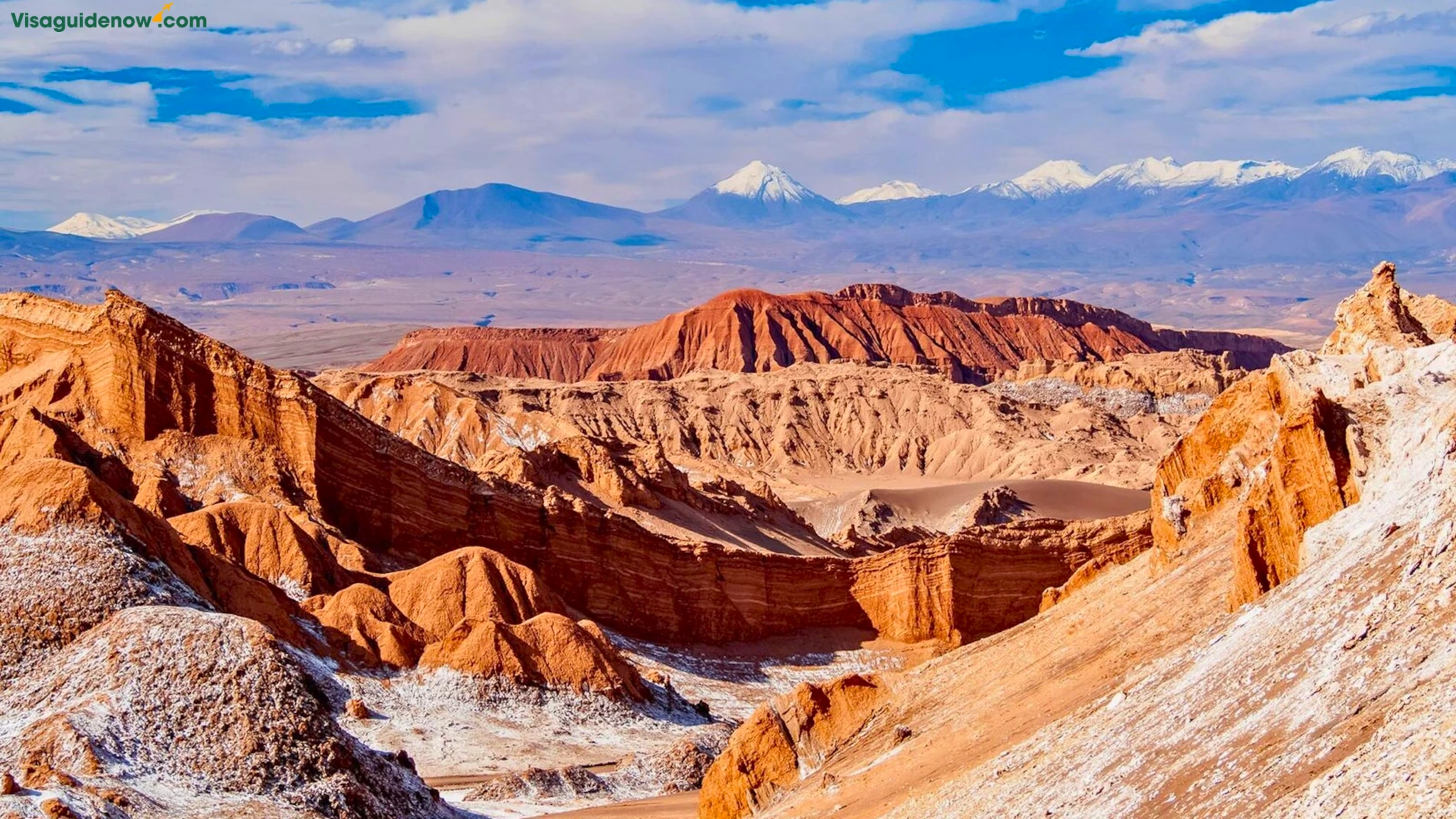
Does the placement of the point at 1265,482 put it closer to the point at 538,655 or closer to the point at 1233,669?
the point at 1233,669

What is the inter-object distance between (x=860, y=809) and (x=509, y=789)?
11178 mm

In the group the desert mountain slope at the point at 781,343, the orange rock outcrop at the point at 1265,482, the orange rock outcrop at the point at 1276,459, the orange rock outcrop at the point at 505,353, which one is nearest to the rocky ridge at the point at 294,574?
the orange rock outcrop at the point at 1265,482

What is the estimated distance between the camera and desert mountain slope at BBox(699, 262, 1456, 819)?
14148 millimetres

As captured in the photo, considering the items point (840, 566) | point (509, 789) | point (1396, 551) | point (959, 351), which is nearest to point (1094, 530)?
point (840, 566)

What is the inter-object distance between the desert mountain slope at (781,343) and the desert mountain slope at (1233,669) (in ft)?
404

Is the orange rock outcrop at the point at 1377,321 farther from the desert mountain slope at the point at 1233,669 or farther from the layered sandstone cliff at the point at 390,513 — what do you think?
the layered sandstone cliff at the point at 390,513

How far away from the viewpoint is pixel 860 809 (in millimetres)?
21125

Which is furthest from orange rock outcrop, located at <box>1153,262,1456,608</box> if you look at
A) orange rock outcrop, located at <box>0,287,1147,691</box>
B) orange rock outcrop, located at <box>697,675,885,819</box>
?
orange rock outcrop, located at <box>0,287,1147,691</box>

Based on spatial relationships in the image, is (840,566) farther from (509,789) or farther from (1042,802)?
(1042,802)

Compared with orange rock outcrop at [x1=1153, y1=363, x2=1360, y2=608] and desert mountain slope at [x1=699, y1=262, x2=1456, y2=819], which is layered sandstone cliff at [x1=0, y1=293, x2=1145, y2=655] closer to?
desert mountain slope at [x1=699, y1=262, x2=1456, y2=819]

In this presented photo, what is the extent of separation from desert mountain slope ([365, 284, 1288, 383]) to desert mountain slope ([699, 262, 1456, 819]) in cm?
12328

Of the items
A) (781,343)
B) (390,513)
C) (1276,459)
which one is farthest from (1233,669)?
(781,343)

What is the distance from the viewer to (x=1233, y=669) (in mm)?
17203

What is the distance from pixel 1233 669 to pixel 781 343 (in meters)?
142
